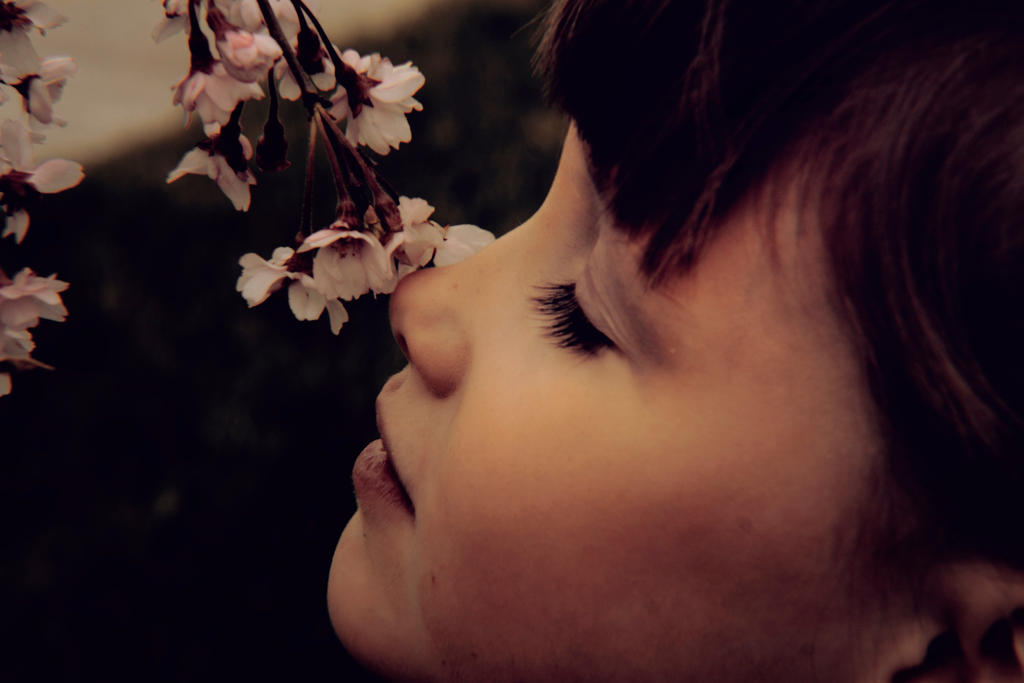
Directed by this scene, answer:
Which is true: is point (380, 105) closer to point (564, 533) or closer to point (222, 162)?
point (222, 162)

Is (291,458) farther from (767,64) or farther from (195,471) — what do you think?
(767,64)

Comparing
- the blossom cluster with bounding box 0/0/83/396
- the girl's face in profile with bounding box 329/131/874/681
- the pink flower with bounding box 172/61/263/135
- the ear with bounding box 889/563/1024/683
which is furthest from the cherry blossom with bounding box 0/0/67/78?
the ear with bounding box 889/563/1024/683

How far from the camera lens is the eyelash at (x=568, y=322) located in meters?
0.58

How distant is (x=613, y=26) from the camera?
536mm

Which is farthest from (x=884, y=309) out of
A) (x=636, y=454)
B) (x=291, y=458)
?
(x=291, y=458)

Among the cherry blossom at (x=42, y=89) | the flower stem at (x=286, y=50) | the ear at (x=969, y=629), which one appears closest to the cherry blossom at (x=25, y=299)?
the cherry blossom at (x=42, y=89)

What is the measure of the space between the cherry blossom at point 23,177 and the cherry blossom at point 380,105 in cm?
21

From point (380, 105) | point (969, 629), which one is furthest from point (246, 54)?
point (969, 629)

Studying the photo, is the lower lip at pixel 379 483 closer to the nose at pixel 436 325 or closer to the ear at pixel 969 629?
the nose at pixel 436 325

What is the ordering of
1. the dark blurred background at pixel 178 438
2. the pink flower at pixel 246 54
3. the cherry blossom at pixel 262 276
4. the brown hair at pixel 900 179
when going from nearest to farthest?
the brown hair at pixel 900 179, the pink flower at pixel 246 54, the cherry blossom at pixel 262 276, the dark blurred background at pixel 178 438

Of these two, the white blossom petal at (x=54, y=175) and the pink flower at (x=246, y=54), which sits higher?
the white blossom petal at (x=54, y=175)

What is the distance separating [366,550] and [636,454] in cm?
31

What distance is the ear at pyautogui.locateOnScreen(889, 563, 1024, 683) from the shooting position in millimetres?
515

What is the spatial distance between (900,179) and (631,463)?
22 cm
